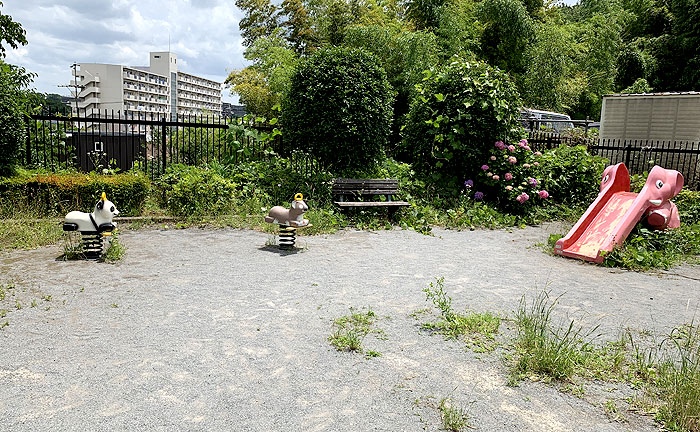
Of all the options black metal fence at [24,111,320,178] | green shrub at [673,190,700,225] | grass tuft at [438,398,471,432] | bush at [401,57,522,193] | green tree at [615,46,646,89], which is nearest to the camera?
grass tuft at [438,398,471,432]

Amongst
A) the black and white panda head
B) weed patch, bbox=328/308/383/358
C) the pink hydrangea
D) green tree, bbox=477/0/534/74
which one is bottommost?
weed patch, bbox=328/308/383/358

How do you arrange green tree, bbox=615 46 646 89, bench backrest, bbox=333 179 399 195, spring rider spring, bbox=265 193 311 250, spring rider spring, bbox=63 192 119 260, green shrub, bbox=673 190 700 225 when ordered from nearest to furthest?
spring rider spring, bbox=63 192 119 260 < spring rider spring, bbox=265 193 311 250 < green shrub, bbox=673 190 700 225 < bench backrest, bbox=333 179 399 195 < green tree, bbox=615 46 646 89

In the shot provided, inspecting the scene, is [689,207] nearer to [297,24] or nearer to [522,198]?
[522,198]

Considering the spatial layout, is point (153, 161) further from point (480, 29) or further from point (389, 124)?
point (480, 29)

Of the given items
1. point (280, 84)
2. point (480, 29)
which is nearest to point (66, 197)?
point (280, 84)

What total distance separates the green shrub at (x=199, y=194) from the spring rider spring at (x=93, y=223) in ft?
9.06

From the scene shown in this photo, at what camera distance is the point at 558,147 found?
13086 mm

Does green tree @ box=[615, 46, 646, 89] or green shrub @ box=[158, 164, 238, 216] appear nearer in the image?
green shrub @ box=[158, 164, 238, 216]

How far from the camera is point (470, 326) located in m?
4.61

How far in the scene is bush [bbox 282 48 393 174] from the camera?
10.4 metres

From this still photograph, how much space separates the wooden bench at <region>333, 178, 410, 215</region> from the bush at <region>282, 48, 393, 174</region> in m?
0.85

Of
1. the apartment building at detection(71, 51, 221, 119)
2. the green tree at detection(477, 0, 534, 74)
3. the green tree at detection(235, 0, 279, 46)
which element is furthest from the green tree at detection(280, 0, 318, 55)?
the apartment building at detection(71, 51, 221, 119)

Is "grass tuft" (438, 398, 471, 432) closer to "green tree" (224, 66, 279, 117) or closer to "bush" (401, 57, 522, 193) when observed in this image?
"bush" (401, 57, 522, 193)

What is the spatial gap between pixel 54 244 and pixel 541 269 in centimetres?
672
